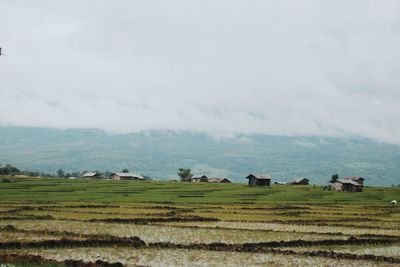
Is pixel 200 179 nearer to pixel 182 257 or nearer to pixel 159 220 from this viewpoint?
pixel 159 220

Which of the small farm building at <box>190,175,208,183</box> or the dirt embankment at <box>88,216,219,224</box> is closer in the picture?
the dirt embankment at <box>88,216,219,224</box>

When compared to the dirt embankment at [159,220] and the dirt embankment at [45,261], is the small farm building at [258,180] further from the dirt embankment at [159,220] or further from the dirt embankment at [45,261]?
the dirt embankment at [45,261]

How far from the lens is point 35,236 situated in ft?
92.7

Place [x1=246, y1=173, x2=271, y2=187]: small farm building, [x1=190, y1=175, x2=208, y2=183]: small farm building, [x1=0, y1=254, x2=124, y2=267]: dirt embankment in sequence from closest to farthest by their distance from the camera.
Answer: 1. [x1=0, y1=254, x2=124, y2=267]: dirt embankment
2. [x1=246, y1=173, x2=271, y2=187]: small farm building
3. [x1=190, y1=175, x2=208, y2=183]: small farm building

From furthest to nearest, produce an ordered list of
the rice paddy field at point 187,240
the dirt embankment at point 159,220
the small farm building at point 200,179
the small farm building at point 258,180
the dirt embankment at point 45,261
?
1. the small farm building at point 200,179
2. the small farm building at point 258,180
3. the dirt embankment at point 159,220
4. the rice paddy field at point 187,240
5. the dirt embankment at point 45,261

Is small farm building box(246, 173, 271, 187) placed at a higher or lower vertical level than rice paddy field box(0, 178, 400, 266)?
higher

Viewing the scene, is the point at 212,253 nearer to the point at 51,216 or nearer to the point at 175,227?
the point at 175,227

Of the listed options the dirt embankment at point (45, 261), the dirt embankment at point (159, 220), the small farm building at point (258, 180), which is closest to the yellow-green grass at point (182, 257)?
the dirt embankment at point (45, 261)

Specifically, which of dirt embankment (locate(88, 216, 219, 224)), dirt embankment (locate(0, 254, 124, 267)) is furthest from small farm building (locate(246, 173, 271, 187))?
dirt embankment (locate(0, 254, 124, 267))

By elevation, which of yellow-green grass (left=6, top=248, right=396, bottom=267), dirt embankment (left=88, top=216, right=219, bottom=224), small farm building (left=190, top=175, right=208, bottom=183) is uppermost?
small farm building (left=190, top=175, right=208, bottom=183)

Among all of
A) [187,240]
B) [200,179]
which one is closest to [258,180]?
[200,179]

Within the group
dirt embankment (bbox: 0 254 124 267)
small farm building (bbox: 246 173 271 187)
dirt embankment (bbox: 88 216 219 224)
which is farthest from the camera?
small farm building (bbox: 246 173 271 187)

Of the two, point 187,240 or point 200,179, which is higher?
point 200,179

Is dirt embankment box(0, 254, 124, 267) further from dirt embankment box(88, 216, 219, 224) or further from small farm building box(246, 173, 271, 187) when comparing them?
small farm building box(246, 173, 271, 187)
